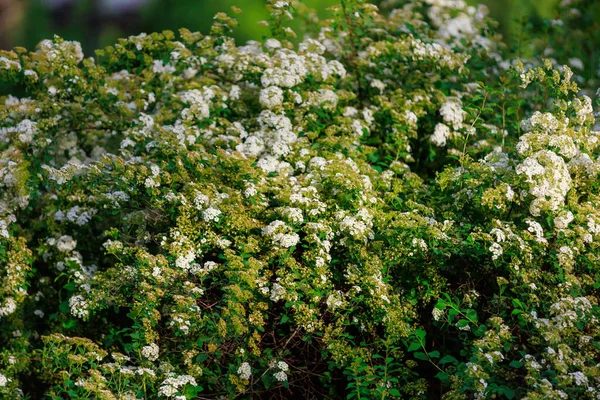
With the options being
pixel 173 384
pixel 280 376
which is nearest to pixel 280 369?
pixel 280 376

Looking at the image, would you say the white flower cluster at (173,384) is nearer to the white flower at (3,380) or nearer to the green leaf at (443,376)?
the white flower at (3,380)

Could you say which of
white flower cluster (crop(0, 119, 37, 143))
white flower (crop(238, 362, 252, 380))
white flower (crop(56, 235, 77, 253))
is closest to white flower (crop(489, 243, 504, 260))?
white flower (crop(238, 362, 252, 380))

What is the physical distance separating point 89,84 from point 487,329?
2.52m

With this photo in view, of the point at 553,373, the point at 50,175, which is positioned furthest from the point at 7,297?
the point at 553,373

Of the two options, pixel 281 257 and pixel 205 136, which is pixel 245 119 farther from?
pixel 281 257

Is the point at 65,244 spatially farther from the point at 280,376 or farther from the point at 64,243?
the point at 280,376

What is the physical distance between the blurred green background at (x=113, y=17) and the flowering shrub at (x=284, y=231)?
3426 millimetres

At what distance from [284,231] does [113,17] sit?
20.5 ft

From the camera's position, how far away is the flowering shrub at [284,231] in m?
3.10

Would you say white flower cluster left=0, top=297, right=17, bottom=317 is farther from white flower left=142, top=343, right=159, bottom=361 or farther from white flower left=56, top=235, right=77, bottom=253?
white flower left=142, top=343, right=159, bottom=361

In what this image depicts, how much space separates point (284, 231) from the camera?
329 centimetres

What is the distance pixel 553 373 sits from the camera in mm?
2758

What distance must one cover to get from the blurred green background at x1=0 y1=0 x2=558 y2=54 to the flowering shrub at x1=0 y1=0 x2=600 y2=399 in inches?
135

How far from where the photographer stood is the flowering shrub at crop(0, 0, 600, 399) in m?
3.10
